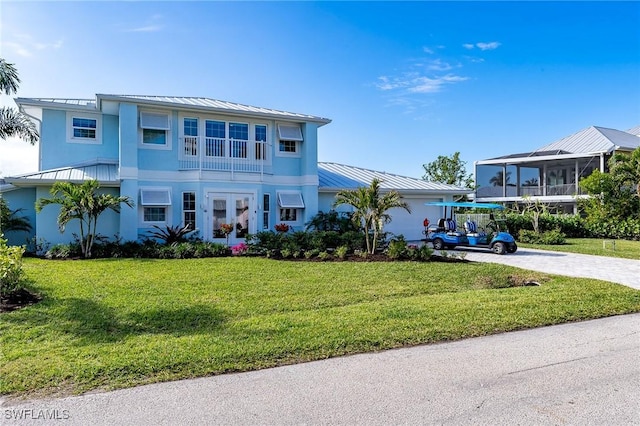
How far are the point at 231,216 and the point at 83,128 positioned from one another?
7.04 m

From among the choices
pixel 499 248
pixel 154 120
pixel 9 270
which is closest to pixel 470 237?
pixel 499 248

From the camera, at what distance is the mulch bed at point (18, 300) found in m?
6.81

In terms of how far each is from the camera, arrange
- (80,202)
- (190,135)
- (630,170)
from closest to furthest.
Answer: (80,202)
(190,135)
(630,170)

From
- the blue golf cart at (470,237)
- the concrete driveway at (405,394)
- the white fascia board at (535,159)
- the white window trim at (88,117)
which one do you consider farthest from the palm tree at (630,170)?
the white window trim at (88,117)

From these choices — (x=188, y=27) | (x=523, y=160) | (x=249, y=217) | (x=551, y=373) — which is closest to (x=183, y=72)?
(x=188, y=27)

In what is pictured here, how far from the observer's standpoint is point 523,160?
1298 inches

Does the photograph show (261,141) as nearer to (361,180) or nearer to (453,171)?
(361,180)

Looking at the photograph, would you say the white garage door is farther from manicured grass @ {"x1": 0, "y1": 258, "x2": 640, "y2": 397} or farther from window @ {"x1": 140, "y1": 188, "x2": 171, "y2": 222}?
window @ {"x1": 140, "y1": 188, "x2": 171, "y2": 222}

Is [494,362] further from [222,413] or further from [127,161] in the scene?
[127,161]

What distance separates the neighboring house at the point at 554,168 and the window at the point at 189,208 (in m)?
25.5

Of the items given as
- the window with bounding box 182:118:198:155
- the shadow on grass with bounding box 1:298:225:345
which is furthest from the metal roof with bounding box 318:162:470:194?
the shadow on grass with bounding box 1:298:225:345

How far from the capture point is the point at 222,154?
55.6 ft

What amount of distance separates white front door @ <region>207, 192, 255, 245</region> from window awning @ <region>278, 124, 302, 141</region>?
9.74ft

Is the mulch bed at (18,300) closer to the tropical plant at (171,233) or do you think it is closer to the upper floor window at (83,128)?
the tropical plant at (171,233)
